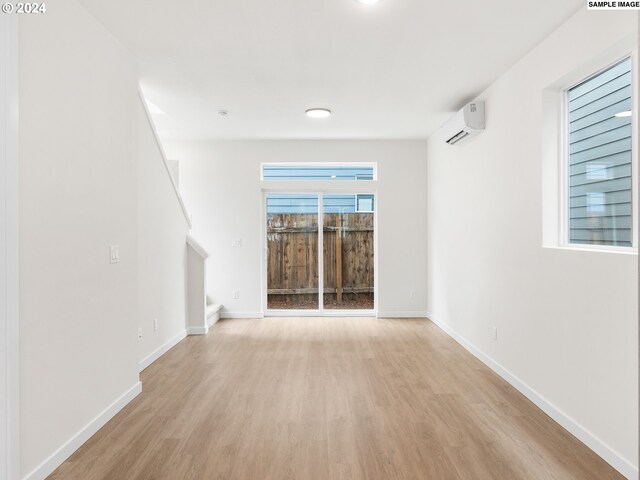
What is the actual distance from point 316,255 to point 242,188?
1.48 metres

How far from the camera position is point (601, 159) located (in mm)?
2562

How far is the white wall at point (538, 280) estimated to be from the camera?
218cm

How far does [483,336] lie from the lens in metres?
4.00

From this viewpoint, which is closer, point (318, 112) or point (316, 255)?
point (318, 112)

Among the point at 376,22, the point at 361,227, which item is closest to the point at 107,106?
the point at 376,22

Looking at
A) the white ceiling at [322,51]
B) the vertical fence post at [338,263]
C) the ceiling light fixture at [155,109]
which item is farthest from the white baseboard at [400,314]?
the ceiling light fixture at [155,109]

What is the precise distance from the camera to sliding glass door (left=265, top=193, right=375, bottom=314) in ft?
20.8

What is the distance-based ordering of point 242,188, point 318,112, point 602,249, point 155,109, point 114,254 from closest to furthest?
1. point 602,249
2. point 114,254
3. point 318,112
4. point 155,109
5. point 242,188

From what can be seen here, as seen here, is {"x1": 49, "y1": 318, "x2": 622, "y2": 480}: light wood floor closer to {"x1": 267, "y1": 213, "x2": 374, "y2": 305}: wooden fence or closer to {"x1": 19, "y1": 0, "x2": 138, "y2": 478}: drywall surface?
{"x1": 19, "y1": 0, "x2": 138, "y2": 478}: drywall surface

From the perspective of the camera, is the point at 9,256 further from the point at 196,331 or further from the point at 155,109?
the point at 196,331

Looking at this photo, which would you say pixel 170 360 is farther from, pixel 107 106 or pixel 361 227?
pixel 361 227

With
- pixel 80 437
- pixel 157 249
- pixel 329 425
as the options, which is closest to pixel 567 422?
pixel 329 425

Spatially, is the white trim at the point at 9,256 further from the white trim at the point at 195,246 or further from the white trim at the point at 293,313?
the white trim at the point at 293,313

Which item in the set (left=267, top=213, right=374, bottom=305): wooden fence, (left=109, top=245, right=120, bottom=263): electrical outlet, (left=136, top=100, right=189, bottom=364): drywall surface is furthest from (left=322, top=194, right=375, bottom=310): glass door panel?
(left=109, top=245, right=120, bottom=263): electrical outlet
